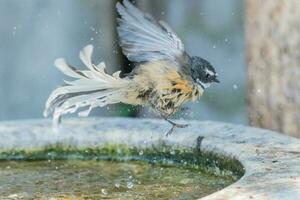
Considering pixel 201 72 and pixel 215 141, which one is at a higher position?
pixel 201 72

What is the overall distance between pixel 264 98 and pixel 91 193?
143 centimetres

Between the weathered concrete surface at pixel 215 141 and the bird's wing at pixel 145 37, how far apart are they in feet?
1.19

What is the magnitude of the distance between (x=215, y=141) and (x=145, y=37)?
481 millimetres

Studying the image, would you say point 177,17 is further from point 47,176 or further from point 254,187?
point 254,187

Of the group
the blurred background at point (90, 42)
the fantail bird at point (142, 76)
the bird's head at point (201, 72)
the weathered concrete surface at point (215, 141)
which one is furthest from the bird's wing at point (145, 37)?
the blurred background at point (90, 42)

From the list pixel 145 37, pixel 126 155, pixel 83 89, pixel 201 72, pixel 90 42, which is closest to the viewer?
pixel 145 37

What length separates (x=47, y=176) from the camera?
396cm

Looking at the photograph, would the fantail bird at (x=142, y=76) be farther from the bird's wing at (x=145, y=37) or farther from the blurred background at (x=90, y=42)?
the blurred background at (x=90, y=42)

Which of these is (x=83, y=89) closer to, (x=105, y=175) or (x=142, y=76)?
(x=142, y=76)

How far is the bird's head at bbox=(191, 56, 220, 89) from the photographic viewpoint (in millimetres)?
3912

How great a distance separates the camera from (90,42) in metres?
7.23

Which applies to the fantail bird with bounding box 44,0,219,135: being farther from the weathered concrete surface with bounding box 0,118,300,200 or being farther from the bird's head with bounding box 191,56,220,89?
the weathered concrete surface with bounding box 0,118,300,200

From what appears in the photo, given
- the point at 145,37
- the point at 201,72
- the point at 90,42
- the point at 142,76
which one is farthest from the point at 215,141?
the point at 90,42

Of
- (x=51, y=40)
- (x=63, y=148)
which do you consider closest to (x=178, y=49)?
(x=63, y=148)
